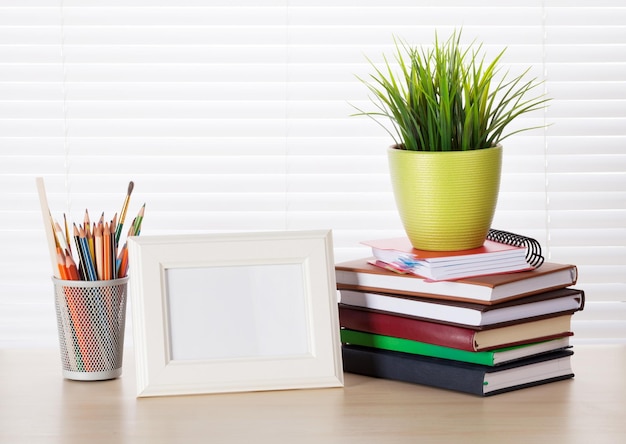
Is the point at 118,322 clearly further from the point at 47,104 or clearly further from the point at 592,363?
the point at 47,104

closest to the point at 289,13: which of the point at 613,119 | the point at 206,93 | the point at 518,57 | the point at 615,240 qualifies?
the point at 206,93

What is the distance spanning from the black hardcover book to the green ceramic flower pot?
6.4 inches

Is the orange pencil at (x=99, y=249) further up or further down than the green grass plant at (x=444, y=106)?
further down

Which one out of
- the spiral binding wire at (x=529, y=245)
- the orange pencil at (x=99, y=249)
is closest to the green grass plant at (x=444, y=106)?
the spiral binding wire at (x=529, y=245)

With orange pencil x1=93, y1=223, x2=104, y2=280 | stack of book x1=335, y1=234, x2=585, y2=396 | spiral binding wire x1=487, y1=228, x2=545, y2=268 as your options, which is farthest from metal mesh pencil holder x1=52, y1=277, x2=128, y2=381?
spiral binding wire x1=487, y1=228, x2=545, y2=268

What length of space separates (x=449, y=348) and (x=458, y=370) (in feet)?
0.10

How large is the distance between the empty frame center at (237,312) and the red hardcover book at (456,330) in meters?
0.10

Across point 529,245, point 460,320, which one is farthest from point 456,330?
point 529,245

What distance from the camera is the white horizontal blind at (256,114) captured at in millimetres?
1830

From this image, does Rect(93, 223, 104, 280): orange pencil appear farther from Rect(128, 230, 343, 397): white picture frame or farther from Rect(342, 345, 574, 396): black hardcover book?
Rect(342, 345, 574, 396): black hardcover book

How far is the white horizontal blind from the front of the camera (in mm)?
1830

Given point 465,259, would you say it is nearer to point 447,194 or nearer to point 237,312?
point 447,194

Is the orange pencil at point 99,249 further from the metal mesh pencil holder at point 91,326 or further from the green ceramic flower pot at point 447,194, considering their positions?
the green ceramic flower pot at point 447,194

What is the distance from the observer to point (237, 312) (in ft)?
3.92
